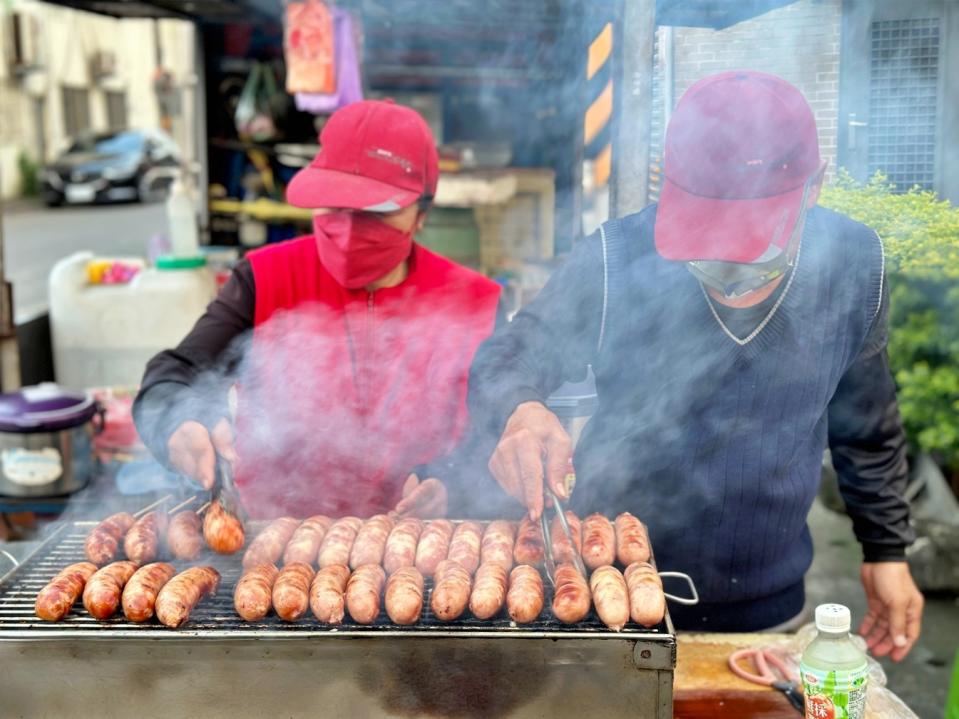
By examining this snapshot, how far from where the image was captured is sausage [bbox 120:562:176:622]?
7.02 ft

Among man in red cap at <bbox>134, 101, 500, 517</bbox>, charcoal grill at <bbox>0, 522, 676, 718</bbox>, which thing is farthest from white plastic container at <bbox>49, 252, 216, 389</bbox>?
charcoal grill at <bbox>0, 522, 676, 718</bbox>

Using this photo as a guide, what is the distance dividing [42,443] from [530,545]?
317 cm

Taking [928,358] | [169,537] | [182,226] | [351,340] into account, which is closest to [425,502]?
[351,340]

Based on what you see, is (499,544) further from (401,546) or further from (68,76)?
(68,76)

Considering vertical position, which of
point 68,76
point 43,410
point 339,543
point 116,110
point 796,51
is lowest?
point 43,410

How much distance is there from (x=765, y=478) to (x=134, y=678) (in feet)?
5.79

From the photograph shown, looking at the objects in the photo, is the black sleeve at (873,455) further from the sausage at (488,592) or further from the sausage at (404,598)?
the sausage at (404,598)

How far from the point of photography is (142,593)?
216 cm

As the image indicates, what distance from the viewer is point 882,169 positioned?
265 centimetres

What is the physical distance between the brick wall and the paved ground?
10.9m

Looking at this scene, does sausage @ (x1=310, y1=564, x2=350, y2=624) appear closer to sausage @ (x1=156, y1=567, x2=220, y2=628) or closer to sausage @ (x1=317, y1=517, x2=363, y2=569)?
sausage @ (x1=317, y1=517, x2=363, y2=569)

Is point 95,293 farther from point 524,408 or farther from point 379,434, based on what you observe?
point 524,408

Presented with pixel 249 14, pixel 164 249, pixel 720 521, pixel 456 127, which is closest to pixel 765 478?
pixel 720 521

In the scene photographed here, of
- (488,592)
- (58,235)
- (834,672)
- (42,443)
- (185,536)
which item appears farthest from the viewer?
(58,235)
